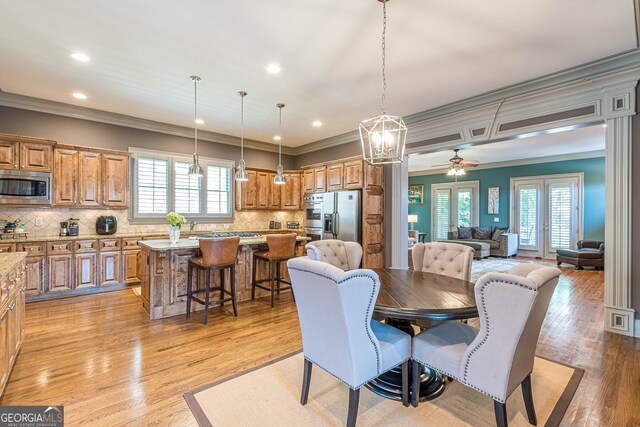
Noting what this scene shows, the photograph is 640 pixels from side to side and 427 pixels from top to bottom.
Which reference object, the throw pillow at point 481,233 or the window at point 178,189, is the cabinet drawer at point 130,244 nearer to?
the window at point 178,189

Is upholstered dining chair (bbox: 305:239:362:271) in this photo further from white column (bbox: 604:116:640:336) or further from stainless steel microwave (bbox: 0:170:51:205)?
stainless steel microwave (bbox: 0:170:51:205)

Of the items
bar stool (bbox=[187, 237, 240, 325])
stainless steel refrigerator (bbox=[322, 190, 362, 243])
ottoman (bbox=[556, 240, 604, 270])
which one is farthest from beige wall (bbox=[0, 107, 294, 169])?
ottoman (bbox=[556, 240, 604, 270])

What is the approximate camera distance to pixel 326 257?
325cm

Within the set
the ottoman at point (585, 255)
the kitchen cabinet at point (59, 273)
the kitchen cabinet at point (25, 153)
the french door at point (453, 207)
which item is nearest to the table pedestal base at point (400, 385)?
the kitchen cabinet at point (59, 273)

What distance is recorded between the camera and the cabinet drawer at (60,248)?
14.1 feet

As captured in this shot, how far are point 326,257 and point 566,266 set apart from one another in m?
7.25

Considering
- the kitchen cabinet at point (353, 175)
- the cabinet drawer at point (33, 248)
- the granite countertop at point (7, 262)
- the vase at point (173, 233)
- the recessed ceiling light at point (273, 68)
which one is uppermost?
the recessed ceiling light at point (273, 68)

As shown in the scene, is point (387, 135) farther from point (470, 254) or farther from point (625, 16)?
point (625, 16)

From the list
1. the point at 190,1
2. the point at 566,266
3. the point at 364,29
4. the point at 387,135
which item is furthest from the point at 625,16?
the point at 566,266

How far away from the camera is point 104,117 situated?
5.05 meters

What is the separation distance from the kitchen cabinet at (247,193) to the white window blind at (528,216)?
25.2 ft

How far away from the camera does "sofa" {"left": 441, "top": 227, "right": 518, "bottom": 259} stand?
28.4ft

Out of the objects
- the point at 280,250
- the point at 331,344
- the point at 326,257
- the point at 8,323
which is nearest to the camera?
the point at 331,344

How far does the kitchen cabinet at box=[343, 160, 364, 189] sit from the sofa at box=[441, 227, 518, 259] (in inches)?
189
